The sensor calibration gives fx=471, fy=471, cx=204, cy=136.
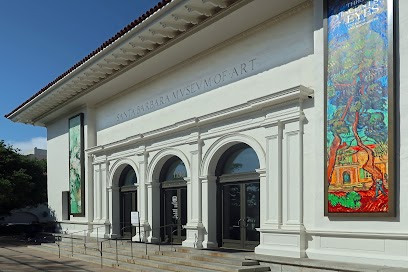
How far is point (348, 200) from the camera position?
388 inches

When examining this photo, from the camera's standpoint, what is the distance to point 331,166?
1027cm

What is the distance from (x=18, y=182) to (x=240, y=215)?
17.1 m

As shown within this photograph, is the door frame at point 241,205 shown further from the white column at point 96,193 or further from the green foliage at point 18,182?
the green foliage at point 18,182

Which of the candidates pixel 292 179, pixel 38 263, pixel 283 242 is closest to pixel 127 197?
pixel 38 263

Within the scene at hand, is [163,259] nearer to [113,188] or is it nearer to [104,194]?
[113,188]

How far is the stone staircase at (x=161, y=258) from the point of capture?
11.7 meters

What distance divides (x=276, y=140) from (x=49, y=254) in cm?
1223

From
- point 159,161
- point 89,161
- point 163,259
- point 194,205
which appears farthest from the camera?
point 89,161

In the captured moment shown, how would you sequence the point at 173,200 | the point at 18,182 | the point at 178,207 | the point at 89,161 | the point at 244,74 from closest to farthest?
1. the point at 244,74
2. the point at 178,207
3. the point at 173,200
4. the point at 89,161
5. the point at 18,182

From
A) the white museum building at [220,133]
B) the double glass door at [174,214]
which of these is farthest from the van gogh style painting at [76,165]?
the double glass door at [174,214]

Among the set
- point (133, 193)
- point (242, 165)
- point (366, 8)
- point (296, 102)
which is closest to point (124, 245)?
point (133, 193)

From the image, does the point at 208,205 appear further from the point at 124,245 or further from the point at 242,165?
the point at 124,245

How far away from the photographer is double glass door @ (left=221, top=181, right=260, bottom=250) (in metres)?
13.2

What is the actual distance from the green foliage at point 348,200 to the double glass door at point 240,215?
3187 millimetres
